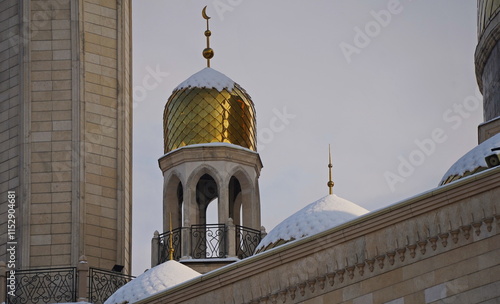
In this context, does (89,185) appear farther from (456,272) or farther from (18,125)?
(456,272)

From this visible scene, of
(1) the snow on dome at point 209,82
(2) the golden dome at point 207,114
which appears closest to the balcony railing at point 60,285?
(2) the golden dome at point 207,114

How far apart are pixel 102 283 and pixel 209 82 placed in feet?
18.3

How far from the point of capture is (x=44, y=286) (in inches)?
1347

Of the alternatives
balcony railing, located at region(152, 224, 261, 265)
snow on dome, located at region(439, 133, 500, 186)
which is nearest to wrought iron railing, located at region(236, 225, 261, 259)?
balcony railing, located at region(152, 224, 261, 265)

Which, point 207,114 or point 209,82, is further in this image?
point 209,82

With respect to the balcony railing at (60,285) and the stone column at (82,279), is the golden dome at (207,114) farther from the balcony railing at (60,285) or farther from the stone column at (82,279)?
the stone column at (82,279)

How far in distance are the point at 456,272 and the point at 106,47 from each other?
15.7 meters

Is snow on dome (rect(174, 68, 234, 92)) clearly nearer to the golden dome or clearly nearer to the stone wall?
the golden dome

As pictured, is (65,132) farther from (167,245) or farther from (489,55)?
(489,55)

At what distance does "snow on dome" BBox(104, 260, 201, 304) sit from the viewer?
99.9 ft

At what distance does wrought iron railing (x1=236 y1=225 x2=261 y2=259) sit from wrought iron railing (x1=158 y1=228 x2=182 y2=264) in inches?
47.6

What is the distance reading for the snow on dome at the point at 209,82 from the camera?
37.6m

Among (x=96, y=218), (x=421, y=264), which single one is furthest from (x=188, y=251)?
(x=421, y=264)

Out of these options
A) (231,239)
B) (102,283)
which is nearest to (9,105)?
(102,283)
